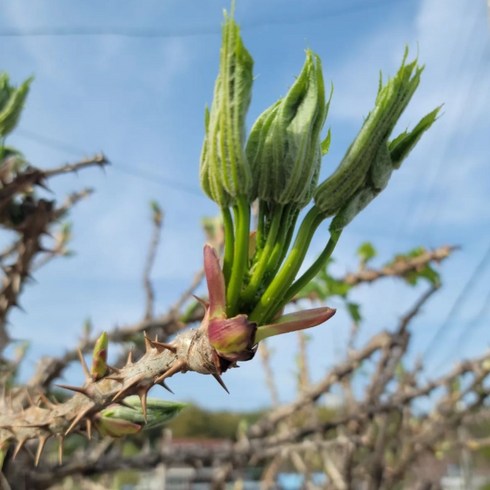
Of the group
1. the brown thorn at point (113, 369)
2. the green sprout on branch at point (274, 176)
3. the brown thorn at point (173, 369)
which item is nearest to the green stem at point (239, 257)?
the green sprout on branch at point (274, 176)

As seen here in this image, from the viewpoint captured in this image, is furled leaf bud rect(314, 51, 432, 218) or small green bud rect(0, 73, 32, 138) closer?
furled leaf bud rect(314, 51, 432, 218)

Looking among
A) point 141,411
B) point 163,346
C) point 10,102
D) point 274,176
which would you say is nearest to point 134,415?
point 141,411

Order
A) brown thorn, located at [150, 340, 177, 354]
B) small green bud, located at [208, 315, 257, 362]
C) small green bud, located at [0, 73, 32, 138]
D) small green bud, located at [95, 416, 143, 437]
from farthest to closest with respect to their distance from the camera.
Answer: small green bud, located at [0, 73, 32, 138], small green bud, located at [95, 416, 143, 437], brown thorn, located at [150, 340, 177, 354], small green bud, located at [208, 315, 257, 362]

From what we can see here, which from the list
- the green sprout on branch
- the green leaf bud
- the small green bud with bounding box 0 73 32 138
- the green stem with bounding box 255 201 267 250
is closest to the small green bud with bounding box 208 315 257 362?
the green sprout on branch

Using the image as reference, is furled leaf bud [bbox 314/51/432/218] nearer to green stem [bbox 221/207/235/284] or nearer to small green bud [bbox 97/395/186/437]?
green stem [bbox 221/207/235/284]

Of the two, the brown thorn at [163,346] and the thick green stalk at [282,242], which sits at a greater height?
the thick green stalk at [282,242]

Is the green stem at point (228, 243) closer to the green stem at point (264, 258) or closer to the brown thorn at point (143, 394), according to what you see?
the green stem at point (264, 258)

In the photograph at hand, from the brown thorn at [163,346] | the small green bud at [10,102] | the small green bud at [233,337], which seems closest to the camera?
the small green bud at [233,337]
